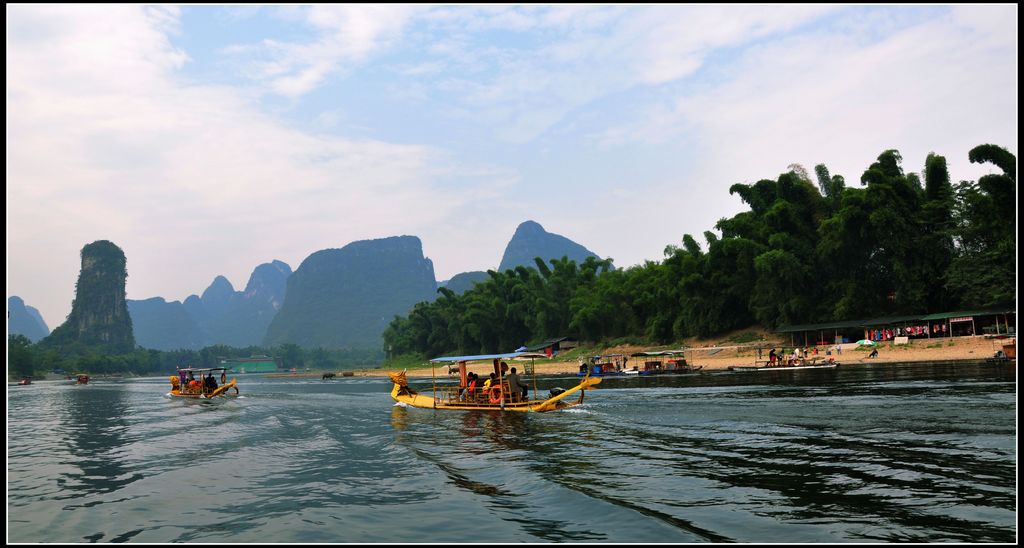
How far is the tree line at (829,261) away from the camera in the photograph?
178ft

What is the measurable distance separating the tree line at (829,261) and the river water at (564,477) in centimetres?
3382

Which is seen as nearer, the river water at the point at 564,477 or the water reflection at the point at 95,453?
the river water at the point at 564,477

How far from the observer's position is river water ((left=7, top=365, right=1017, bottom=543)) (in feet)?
32.8

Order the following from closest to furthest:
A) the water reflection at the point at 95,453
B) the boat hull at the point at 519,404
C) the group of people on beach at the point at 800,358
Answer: the water reflection at the point at 95,453, the boat hull at the point at 519,404, the group of people on beach at the point at 800,358

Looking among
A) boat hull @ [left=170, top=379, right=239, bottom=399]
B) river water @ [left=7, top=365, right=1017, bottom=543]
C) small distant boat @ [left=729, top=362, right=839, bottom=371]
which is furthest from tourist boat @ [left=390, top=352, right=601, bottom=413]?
small distant boat @ [left=729, top=362, right=839, bottom=371]

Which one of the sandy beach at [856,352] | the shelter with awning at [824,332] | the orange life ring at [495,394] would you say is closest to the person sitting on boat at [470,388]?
the orange life ring at [495,394]

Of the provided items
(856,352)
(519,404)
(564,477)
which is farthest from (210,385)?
(856,352)

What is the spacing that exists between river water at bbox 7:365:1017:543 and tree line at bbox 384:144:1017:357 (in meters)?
33.8

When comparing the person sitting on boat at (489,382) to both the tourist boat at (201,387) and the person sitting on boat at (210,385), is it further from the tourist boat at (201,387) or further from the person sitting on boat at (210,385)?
the person sitting on boat at (210,385)

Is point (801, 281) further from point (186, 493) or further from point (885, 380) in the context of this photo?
point (186, 493)

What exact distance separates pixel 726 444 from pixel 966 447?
4.91m

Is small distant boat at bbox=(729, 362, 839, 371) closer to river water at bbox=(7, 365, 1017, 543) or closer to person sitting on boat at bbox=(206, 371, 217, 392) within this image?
river water at bbox=(7, 365, 1017, 543)

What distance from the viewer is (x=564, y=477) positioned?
45.0 ft

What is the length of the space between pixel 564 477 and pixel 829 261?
60703 millimetres
